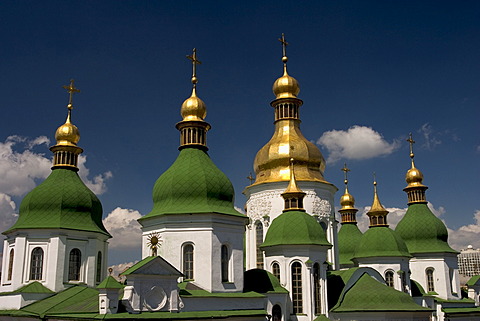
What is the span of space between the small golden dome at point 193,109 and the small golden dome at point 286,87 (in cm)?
1029

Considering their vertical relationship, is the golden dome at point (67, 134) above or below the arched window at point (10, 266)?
above

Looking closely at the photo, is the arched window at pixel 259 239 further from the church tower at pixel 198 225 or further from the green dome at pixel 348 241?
the church tower at pixel 198 225

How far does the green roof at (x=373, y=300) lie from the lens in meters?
26.7

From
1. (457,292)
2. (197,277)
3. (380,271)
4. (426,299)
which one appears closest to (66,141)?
(197,277)

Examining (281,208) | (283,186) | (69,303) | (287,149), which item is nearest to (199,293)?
(69,303)

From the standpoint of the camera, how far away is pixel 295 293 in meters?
27.4

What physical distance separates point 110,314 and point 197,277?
5.23 meters

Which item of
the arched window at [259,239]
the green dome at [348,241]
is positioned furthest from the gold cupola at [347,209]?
the arched window at [259,239]

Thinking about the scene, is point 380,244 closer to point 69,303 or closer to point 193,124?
point 193,124

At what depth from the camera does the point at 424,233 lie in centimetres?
4097

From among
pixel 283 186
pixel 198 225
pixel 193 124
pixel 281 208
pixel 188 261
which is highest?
pixel 193 124

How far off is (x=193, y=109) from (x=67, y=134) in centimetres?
785

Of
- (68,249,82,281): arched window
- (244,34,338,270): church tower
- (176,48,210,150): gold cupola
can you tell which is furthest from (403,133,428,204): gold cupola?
(68,249,82,281): arched window

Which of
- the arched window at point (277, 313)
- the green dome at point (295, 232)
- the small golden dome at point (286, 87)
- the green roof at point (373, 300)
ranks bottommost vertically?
the arched window at point (277, 313)
